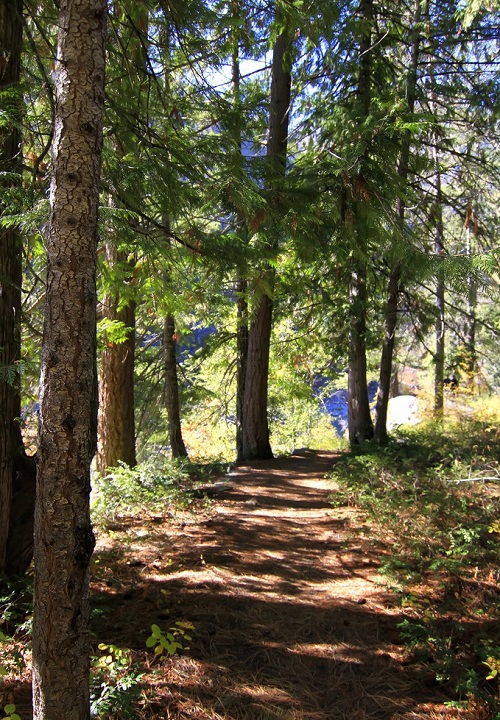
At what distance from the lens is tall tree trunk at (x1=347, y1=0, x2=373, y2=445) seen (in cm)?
904

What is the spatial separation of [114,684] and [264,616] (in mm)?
1321

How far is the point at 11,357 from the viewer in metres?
3.79

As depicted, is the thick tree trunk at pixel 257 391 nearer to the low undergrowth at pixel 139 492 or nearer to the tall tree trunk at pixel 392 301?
the tall tree trunk at pixel 392 301

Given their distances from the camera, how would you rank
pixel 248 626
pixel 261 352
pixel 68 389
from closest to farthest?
pixel 68 389 < pixel 248 626 < pixel 261 352

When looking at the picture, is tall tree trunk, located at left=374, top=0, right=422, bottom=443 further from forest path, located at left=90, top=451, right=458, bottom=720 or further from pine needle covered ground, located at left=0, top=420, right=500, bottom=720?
forest path, located at left=90, top=451, right=458, bottom=720

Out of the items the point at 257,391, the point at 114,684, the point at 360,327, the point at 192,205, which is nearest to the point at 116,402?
the point at 257,391

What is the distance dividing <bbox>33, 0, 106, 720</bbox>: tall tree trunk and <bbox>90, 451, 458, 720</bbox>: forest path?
0.71 meters

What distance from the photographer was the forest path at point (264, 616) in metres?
2.88

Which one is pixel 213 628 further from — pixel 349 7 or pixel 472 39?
pixel 472 39

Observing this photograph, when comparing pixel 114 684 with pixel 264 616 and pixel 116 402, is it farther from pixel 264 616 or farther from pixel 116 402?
pixel 116 402

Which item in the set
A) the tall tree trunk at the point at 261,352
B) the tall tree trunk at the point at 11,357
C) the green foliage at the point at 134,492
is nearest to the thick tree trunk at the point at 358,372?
the tall tree trunk at the point at 261,352

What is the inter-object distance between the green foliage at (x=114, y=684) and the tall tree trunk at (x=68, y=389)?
21 centimetres

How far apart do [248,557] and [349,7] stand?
800cm

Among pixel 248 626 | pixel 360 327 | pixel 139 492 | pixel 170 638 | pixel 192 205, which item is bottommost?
pixel 248 626
